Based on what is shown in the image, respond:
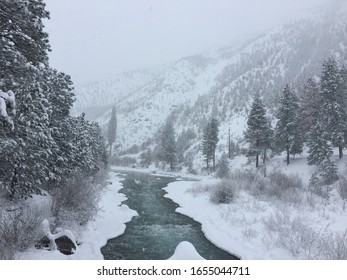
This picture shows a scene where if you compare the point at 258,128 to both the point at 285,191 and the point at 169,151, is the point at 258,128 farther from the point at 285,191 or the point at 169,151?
the point at 169,151

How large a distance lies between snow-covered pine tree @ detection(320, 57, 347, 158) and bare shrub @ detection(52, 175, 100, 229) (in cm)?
3321

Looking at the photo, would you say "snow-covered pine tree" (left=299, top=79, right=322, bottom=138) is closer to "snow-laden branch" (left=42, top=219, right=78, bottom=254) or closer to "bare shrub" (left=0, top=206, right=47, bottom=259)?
"snow-laden branch" (left=42, top=219, right=78, bottom=254)

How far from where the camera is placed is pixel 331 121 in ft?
129

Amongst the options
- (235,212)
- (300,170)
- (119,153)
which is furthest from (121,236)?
(119,153)

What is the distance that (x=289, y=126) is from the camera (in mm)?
45062

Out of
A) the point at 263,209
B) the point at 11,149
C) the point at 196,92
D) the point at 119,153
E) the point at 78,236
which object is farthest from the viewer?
the point at 196,92

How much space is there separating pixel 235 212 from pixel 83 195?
892cm

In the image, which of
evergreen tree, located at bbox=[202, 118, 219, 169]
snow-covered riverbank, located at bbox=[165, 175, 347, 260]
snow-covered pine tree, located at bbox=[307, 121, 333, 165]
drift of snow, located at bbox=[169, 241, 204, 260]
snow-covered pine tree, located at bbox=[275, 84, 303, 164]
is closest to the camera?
drift of snow, located at bbox=[169, 241, 204, 260]

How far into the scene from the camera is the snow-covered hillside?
94.9 meters

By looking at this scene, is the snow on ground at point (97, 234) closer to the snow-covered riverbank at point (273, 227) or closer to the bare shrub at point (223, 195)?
the snow-covered riverbank at point (273, 227)

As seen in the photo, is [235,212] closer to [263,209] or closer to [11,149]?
[263,209]

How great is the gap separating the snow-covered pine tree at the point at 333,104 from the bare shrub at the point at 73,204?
33209 millimetres

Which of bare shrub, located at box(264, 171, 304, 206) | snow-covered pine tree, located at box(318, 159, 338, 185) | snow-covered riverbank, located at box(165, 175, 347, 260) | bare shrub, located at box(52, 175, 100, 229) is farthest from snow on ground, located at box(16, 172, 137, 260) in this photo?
snow-covered pine tree, located at box(318, 159, 338, 185)

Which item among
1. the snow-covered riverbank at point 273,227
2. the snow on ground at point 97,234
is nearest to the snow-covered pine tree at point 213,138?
the snow-covered riverbank at point 273,227
